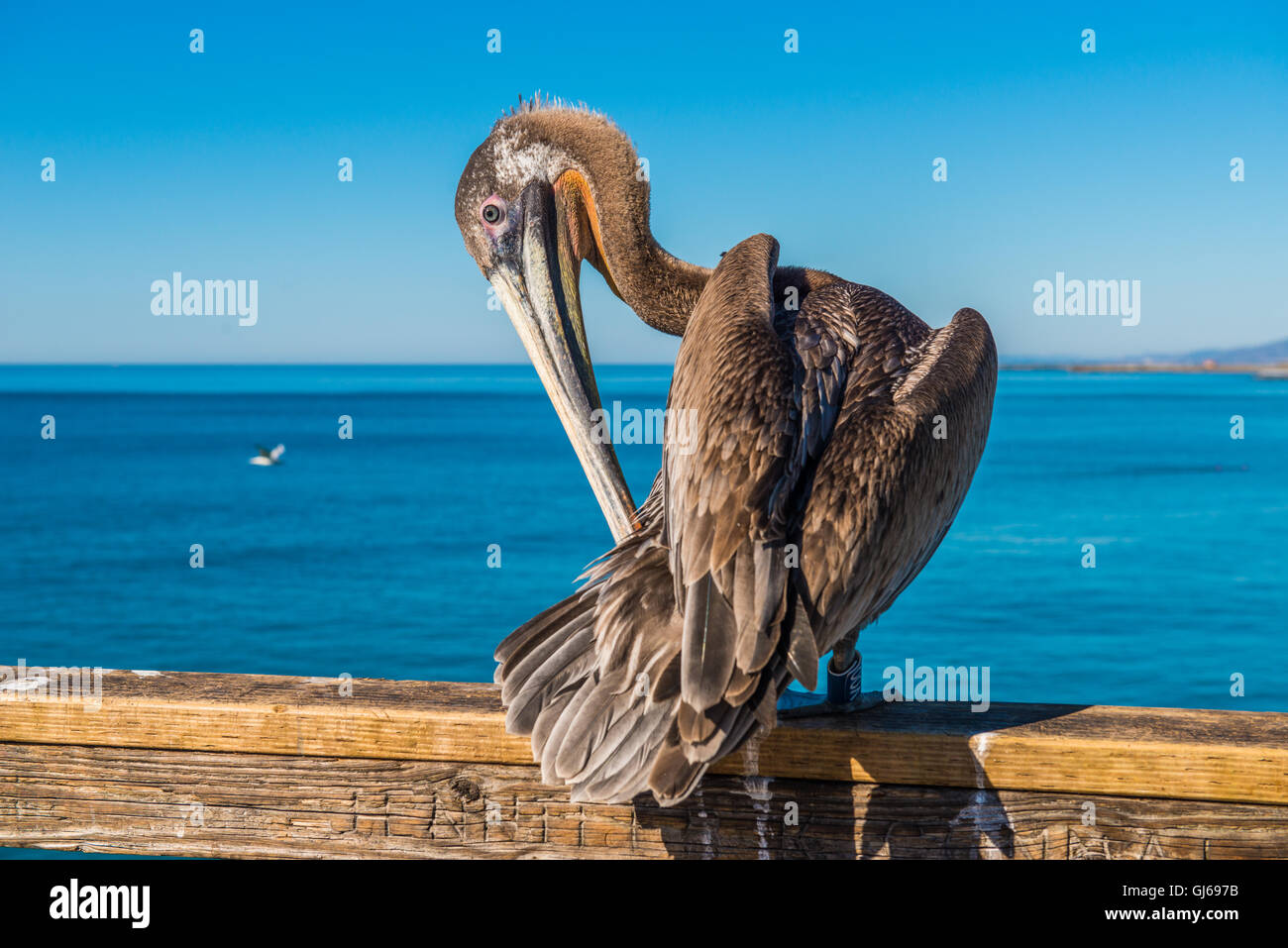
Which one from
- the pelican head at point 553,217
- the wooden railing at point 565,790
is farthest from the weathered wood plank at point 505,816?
the pelican head at point 553,217

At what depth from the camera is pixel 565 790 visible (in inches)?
80.4

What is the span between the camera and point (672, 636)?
6.91 ft

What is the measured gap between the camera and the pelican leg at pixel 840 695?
2.25 meters

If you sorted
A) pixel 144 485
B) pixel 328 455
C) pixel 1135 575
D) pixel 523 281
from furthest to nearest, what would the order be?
1. pixel 328 455
2. pixel 144 485
3. pixel 1135 575
4. pixel 523 281

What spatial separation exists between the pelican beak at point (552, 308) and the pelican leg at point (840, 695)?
1.21 meters

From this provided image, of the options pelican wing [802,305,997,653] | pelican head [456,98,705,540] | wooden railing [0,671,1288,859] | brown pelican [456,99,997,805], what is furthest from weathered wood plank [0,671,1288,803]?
pelican head [456,98,705,540]

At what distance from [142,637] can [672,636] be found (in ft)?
65.9

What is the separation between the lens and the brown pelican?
6.45 ft

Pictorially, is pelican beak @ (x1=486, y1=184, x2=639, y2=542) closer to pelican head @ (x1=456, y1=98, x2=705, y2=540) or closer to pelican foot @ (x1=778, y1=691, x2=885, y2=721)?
pelican head @ (x1=456, y1=98, x2=705, y2=540)

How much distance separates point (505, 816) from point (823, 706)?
67cm

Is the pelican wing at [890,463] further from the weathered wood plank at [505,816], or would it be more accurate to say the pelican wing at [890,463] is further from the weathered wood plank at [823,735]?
the weathered wood plank at [505,816]
